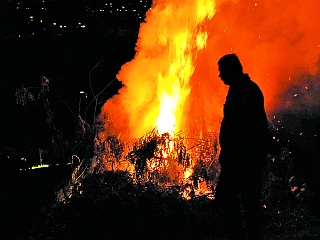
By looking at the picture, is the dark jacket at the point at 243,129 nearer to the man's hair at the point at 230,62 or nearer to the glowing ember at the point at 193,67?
the man's hair at the point at 230,62

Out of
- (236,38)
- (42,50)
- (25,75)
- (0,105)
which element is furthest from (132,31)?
(236,38)

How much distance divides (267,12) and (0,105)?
7.91 metres

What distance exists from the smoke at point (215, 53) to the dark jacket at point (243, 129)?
10.7ft

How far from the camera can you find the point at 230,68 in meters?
4.81

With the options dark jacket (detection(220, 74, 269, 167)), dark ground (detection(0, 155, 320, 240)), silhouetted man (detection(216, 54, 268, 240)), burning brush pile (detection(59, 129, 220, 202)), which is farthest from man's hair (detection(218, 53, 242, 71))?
burning brush pile (detection(59, 129, 220, 202))

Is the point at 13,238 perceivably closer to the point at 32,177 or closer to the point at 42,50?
the point at 32,177

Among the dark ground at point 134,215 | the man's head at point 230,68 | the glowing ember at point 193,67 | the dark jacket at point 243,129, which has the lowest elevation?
the dark ground at point 134,215

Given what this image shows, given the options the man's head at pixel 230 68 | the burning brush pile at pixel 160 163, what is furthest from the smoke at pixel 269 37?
the man's head at pixel 230 68

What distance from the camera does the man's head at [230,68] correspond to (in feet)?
15.8

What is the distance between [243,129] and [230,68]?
69 cm

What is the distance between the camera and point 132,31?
19875mm

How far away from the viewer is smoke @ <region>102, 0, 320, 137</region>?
852cm

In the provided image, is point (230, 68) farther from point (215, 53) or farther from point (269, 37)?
point (269, 37)

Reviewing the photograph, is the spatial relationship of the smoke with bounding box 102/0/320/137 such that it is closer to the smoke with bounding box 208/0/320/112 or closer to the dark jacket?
the smoke with bounding box 208/0/320/112
